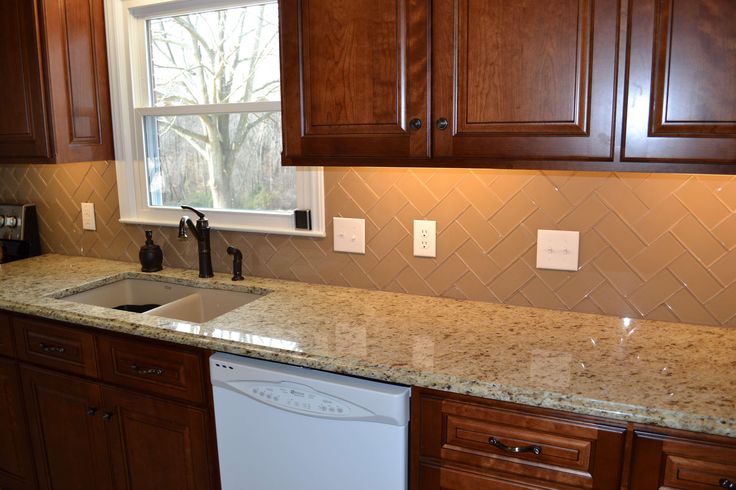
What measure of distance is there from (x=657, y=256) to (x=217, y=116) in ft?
5.33

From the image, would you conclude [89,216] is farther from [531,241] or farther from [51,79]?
[531,241]

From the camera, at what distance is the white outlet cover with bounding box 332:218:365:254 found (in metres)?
2.11

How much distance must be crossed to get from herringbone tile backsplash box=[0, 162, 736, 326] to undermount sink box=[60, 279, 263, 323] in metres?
0.15

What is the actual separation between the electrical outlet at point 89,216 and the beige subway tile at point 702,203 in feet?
7.45

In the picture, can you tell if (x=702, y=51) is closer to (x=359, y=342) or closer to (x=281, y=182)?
(x=359, y=342)

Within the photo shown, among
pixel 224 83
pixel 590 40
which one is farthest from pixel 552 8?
pixel 224 83

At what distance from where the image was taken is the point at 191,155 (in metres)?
2.42

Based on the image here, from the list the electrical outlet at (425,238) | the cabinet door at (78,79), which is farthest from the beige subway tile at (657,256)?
the cabinet door at (78,79)

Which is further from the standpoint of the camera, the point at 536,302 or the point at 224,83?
the point at 224,83

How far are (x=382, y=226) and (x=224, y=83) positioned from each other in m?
0.84

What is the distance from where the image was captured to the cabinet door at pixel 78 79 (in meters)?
2.23

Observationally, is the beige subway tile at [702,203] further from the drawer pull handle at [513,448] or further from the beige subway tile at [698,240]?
the drawer pull handle at [513,448]

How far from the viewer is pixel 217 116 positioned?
2340mm

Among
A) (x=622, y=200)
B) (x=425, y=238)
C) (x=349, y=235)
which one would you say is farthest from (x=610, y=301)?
(x=349, y=235)
